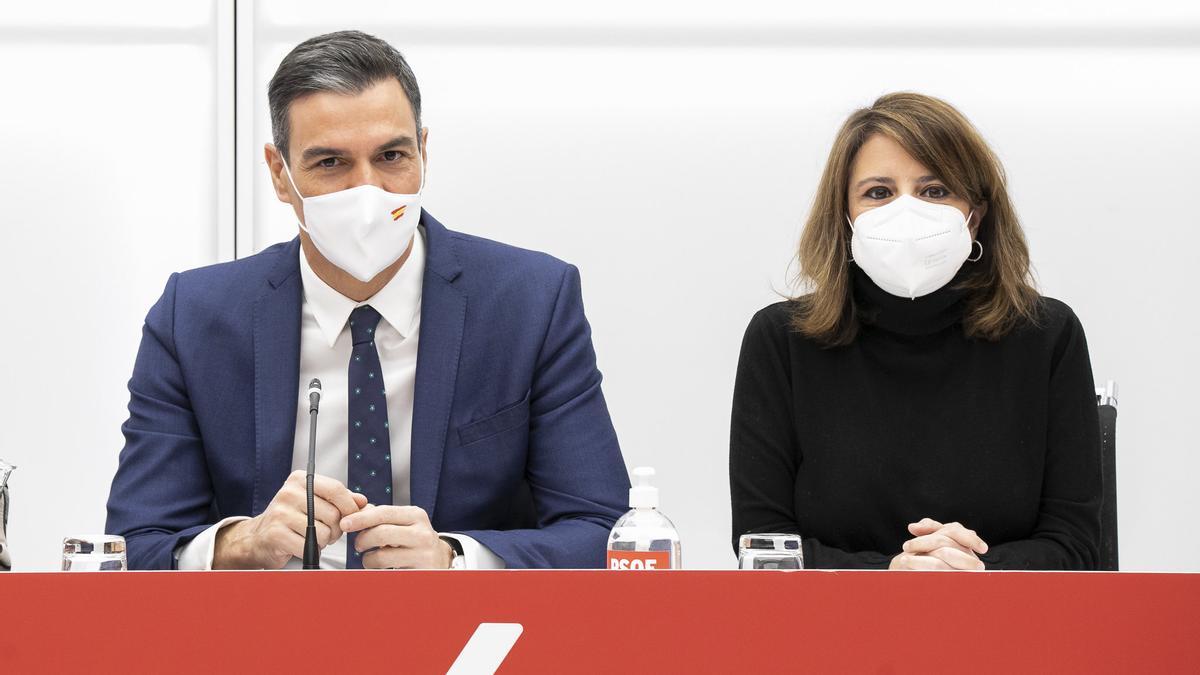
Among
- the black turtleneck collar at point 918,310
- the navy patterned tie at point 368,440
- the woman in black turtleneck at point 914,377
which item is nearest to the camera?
the navy patterned tie at point 368,440

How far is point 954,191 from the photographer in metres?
2.26

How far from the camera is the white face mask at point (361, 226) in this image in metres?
2.02

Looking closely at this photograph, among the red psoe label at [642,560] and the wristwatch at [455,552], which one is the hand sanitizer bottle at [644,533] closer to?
the red psoe label at [642,560]

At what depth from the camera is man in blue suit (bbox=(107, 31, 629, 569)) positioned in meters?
2.01

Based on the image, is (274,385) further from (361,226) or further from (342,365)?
(361,226)

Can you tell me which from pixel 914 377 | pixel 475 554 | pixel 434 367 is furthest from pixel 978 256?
pixel 475 554

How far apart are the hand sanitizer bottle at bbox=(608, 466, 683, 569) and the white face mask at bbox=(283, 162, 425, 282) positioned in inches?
24.5

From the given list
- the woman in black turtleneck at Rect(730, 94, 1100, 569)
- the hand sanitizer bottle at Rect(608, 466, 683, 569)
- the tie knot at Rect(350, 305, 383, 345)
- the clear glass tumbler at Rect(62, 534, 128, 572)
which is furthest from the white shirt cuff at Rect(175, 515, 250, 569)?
the woman in black turtleneck at Rect(730, 94, 1100, 569)

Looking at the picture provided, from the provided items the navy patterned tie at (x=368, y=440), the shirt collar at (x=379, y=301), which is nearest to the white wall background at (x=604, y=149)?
the shirt collar at (x=379, y=301)

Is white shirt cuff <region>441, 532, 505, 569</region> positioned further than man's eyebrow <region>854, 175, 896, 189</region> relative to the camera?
No

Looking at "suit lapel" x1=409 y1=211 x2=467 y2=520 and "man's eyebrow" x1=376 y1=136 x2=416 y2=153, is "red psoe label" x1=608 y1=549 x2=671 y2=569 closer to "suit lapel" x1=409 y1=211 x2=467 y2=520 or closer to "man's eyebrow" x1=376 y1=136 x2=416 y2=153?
"suit lapel" x1=409 y1=211 x2=467 y2=520

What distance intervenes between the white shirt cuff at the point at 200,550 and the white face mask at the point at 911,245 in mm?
1102

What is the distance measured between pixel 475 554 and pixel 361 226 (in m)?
0.55
